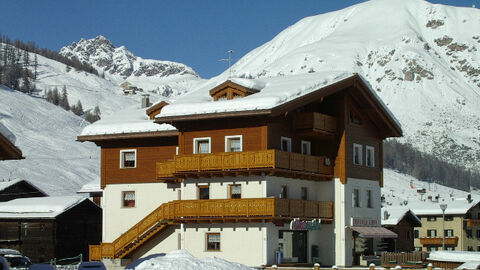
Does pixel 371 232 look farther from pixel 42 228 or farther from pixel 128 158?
pixel 42 228

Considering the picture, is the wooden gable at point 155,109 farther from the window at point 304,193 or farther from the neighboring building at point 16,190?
the neighboring building at point 16,190

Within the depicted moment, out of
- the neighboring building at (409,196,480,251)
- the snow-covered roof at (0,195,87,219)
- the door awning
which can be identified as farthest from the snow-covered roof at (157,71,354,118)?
the neighboring building at (409,196,480,251)

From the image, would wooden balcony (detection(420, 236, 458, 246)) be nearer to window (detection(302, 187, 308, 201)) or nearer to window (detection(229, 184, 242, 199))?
window (detection(302, 187, 308, 201))

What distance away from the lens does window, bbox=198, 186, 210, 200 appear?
52594mm

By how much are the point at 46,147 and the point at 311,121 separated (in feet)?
350

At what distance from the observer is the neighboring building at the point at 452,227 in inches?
4321

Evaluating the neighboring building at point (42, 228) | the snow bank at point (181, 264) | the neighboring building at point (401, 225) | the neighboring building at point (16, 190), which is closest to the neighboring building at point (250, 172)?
the snow bank at point (181, 264)

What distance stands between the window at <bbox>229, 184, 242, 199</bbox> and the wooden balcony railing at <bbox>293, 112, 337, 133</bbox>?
520 cm

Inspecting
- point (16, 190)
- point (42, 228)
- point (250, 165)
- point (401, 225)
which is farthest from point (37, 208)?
point (401, 225)

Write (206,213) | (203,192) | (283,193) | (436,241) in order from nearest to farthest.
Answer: (206,213), (283,193), (203,192), (436,241)

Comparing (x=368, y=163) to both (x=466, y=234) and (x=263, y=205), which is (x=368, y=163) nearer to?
(x=263, y=205)

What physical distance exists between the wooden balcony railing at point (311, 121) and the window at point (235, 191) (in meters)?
5.20

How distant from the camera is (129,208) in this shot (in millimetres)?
58219

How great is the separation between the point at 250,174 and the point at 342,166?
7.11m
